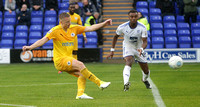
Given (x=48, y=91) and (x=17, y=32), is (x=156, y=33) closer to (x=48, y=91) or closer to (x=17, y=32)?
(x=17, y=32)

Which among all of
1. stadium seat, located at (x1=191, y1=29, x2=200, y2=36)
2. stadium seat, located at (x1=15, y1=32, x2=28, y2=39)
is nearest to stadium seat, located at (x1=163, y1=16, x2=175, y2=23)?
stadium seat, located at (x1=191, y1=29, x2=200, y2=36)

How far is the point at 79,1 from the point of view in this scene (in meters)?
27.0

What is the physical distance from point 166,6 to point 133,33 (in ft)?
49.9

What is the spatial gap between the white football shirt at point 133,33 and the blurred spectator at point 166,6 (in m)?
14.8

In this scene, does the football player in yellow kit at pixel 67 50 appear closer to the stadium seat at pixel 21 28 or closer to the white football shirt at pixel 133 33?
the white football shirt at pixel 133 33

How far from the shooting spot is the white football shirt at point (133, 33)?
10.9 meters

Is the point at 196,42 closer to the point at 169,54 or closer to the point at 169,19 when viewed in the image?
the point at 169,19

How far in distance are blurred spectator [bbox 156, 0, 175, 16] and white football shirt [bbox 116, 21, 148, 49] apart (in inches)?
584

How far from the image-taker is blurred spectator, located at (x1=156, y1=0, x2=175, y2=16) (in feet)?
83.9

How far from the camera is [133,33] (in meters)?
11.0

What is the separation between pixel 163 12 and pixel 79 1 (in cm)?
525

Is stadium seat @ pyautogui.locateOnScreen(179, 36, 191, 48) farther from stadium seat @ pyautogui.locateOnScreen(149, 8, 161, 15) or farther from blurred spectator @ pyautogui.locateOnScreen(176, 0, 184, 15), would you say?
stadium seat @ pyautogui.locateOnScreen(149, 8, 161, 15)

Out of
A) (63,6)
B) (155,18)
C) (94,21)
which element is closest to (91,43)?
(94,21)

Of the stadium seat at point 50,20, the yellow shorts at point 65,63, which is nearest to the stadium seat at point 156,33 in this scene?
the stadium seat at point 50,20
